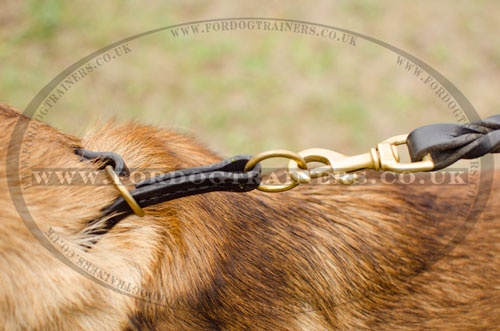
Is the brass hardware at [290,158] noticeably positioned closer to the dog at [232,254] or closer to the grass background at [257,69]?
the dog at [232,254]

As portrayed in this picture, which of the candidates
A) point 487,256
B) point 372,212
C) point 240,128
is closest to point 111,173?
point 372,212

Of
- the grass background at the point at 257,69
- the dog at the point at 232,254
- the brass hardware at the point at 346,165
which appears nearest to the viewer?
the dog at the point at 232,254

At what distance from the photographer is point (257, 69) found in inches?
155

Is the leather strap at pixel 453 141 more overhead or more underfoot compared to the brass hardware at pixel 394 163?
more overhead

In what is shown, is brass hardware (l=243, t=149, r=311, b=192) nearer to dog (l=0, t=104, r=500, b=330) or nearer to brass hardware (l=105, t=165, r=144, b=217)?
dog (l=0, t=104, r=500, b=330)

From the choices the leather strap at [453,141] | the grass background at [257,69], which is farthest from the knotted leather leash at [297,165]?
the grass background at [257,69]

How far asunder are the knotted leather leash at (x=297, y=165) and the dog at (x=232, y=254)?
0.07 m

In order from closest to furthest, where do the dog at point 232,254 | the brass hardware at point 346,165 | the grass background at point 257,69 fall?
1. the dog at point 232,254
2. the brass hardware at point 346,165
3. the grass background at point 257,69

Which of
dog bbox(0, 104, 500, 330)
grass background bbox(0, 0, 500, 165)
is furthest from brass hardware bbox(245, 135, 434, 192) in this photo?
grass background bbox(0, 0, 500, 165)

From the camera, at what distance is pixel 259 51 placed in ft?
13.2

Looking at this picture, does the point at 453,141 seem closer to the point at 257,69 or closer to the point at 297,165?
the point at 297,165

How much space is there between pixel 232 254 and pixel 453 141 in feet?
2.55

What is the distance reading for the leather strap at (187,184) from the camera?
125cm

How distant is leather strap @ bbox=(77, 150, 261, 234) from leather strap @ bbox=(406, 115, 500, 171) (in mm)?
519
